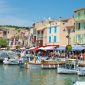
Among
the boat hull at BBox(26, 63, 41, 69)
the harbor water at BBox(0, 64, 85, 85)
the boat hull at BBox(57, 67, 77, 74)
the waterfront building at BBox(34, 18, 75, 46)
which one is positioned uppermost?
the waterfront building at BBox(34, 18, 75, 46)

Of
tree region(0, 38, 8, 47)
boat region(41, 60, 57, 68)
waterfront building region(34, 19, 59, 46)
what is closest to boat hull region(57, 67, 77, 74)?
boat region(41, 60, 57, 68)

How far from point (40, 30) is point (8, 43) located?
4564 centimetres

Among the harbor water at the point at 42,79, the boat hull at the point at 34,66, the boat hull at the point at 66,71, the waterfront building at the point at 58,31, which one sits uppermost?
the waterfront building at the point at 58,31

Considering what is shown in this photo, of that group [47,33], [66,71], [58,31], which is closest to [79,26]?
[58,31]

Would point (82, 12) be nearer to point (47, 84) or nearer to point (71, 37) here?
point (71, 37)

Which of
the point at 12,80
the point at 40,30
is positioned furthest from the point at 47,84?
the point at 40,30

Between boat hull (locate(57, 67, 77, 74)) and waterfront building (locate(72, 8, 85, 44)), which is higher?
waterfront building (locate(72, 8, 85, 44))

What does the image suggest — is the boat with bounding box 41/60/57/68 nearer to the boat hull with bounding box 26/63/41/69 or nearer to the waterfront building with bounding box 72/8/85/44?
the boat hull with bounding box 26/63/41/69

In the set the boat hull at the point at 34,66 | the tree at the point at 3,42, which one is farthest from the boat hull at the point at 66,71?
the tree at the point at 3,42

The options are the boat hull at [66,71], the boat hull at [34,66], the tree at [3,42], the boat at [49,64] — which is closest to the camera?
the boat hull at [66,71]

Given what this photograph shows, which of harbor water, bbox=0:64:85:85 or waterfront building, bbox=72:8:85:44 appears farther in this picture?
waterfront building, bbox=72:8:85:44

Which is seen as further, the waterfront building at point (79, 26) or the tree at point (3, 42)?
the tree at point (3, 42)

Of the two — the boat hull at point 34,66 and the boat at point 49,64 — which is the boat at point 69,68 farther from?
the boat hull at point 34,66

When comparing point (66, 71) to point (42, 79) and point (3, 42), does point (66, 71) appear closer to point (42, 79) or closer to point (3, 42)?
point (42, 79)
